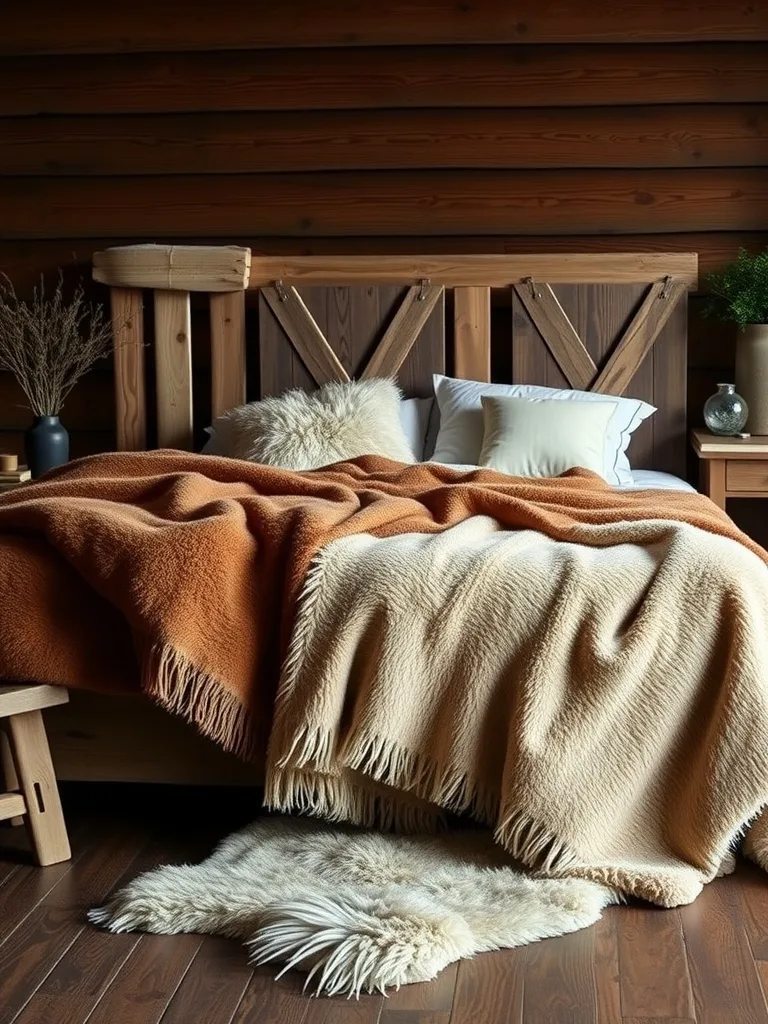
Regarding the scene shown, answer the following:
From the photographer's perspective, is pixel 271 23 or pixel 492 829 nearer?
pixel 492 829

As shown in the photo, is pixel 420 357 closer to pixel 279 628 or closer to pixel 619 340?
pixel 619 340

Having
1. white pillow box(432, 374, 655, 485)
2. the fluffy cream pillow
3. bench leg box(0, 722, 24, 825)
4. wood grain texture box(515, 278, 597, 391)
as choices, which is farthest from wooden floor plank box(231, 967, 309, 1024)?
wood grain texture box(515, 278, 597, 391)

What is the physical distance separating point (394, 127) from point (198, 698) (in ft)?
9.09

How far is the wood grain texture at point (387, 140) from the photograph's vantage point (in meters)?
4.75

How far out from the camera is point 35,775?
2.76 metres

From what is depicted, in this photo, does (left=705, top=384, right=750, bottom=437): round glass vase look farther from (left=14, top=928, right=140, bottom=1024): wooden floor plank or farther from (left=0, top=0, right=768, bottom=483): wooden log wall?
(left=14, top=928, right=140, bottom=1024): wooden floor plank

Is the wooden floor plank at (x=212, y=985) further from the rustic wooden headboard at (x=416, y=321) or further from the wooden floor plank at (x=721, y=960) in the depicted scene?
the rustic wooden headboard at (x=416, y=321)

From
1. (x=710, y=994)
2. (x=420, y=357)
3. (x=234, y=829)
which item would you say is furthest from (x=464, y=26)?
(x=710, y=994)

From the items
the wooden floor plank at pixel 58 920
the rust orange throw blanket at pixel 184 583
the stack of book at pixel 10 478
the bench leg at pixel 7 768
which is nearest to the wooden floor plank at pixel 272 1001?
the wooden floor plank at pixel 58 920

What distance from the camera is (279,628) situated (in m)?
2.83

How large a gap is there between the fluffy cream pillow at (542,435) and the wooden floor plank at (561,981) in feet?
6.83

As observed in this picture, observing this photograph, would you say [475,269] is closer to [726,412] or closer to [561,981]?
[726,412]

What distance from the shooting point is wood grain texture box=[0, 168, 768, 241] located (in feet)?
15.7

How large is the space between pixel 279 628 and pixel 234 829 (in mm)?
462
